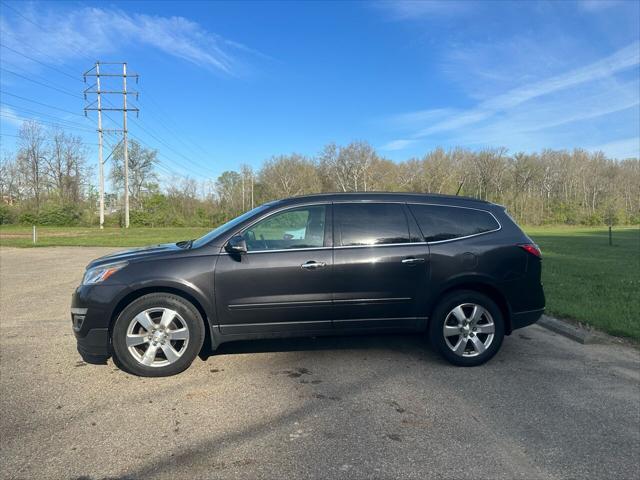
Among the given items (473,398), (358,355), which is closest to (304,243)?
(358,355)

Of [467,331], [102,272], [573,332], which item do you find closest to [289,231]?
[102,272]

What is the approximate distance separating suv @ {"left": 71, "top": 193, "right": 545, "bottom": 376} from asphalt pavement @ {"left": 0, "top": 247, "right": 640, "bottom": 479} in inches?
14.6

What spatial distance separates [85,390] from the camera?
3900 millimetres

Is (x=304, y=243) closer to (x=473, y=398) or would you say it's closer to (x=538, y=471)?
(x=473, y=398)

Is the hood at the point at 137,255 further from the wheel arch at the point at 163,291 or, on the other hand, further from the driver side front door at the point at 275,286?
the driver side front door at the point at 275,286

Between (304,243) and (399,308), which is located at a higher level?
(304,243)

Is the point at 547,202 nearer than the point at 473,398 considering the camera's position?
No

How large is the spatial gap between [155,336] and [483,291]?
3.46 m

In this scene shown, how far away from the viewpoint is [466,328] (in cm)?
451

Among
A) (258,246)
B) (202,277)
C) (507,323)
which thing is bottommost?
(507,323)

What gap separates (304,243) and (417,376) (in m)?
1.74

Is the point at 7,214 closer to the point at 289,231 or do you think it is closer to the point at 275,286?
the point at 289,231

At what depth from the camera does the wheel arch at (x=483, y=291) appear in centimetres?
452

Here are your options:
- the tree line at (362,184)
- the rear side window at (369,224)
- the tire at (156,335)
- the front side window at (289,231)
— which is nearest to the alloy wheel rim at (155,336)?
the tire at (156,335)
